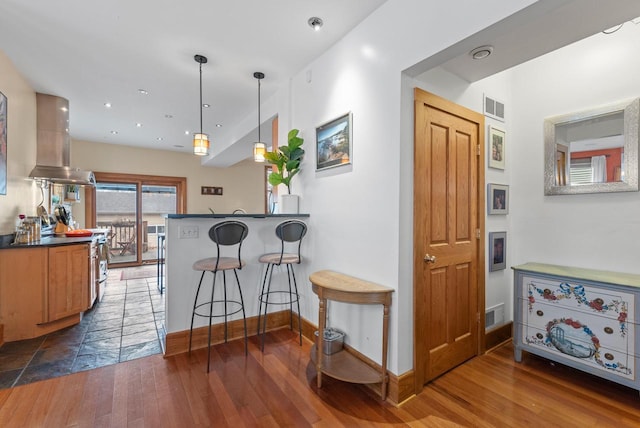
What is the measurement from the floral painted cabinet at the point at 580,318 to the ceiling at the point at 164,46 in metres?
2.66

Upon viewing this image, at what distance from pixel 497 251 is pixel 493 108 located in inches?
56.4

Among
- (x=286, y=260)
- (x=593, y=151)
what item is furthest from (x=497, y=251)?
(x=286, y=260)

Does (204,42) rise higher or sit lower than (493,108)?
higher

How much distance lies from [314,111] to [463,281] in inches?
86.0

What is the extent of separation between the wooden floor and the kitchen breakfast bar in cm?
33

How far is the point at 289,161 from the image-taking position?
3.21m

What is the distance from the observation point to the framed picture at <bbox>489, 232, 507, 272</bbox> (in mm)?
2861

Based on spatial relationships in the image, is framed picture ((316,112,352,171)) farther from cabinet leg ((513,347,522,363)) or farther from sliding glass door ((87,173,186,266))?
sliding glass door ((87,173,186,266))

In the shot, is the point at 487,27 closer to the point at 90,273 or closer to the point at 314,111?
the point at 314,111

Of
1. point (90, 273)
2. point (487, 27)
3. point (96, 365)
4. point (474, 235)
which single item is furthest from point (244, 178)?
point (487, 27)

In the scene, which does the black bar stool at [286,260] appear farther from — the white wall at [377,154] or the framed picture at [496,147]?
the framed picture at [496,147]

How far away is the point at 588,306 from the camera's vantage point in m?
2.20

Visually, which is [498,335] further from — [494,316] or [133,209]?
[133,209]

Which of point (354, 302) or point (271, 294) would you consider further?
point (271, 294)
